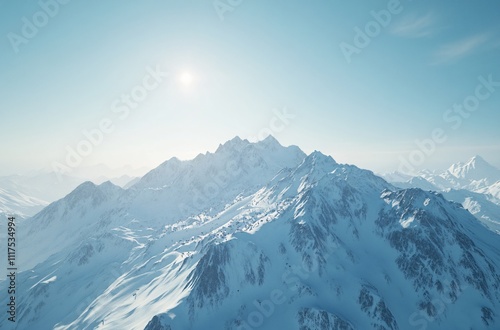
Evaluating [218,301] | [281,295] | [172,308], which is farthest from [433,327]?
[172,308]

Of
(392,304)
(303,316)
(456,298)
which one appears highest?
(303,316)

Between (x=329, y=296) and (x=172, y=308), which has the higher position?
(x=172, y=308)

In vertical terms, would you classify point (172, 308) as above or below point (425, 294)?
above

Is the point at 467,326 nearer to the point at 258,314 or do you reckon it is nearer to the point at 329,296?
the point at 329,296

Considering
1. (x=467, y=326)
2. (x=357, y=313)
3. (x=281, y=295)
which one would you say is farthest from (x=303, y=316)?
(x=467, y=326)

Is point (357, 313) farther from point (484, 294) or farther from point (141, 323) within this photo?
point (141, 323)

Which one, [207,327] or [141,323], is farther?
[141,323]

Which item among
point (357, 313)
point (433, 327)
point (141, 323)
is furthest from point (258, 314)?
point (433, 327)

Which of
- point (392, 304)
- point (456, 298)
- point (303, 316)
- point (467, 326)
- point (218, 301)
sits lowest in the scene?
point (467, 326)

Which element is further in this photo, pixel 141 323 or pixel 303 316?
pixel 141 323
